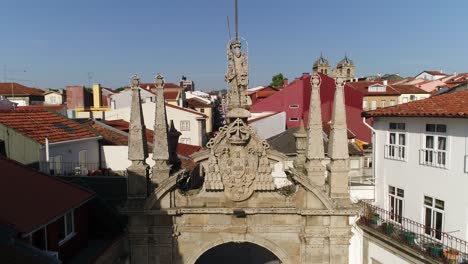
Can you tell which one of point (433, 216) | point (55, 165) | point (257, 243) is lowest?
point (433, 216)

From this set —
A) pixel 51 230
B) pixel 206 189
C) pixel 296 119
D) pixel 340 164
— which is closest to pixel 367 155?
pixel 296 119

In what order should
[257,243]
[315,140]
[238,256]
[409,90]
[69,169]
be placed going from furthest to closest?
[409,90]
[238,256]
[69,169]
[257,243]
[315,140]

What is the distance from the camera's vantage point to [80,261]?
11695mm

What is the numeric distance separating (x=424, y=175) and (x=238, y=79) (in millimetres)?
10467

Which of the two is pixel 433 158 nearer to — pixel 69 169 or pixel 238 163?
pixel 238 163

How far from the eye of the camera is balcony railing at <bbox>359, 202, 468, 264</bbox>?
48.0ft

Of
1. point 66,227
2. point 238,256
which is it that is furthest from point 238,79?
point 238,256

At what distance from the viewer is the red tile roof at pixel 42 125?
1827cm

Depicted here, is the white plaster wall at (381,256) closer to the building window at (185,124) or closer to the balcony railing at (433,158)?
the balcony railing at (433,158)

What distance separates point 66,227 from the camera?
1211cm

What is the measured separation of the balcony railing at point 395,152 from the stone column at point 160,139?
40.1ft

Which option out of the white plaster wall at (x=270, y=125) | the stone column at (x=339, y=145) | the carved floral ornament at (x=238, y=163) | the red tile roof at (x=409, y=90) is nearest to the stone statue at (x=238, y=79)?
the carved floral ornament at (x=238, y=163)

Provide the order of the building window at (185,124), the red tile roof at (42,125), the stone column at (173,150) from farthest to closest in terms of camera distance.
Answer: the building window at (185,124), the red tile roof at (42,125), the stone column at (173,150)

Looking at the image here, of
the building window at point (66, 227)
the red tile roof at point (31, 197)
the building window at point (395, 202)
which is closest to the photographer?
the red tile roof at point (31, 197)
